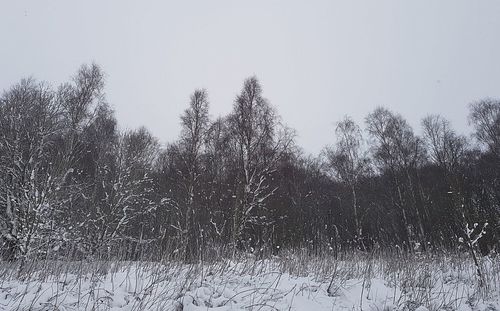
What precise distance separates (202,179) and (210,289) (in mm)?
11220

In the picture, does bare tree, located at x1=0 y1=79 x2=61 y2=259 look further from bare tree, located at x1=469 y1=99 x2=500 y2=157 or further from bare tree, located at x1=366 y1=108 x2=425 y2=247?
bare tree, located at x1=469 y1=99 x2=500 y2=157

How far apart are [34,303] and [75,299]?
0.43 metres

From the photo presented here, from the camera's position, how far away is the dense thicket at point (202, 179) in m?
9.20

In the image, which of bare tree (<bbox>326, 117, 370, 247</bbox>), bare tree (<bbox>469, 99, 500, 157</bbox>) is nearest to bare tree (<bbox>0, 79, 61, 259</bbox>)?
bare tree (<bbox>326, 117, 370, 247</bbox>)

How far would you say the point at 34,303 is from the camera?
3.09 metres

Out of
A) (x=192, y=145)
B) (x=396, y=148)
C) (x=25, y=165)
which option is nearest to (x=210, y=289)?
(x=25, y=165)

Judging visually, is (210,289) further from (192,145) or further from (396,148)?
(396,148)

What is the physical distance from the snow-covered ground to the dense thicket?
825 mm

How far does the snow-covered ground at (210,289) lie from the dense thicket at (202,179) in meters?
0.83

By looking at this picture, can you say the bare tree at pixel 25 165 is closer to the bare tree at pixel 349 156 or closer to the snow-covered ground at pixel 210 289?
the snow-covered ground at pixel 210 289

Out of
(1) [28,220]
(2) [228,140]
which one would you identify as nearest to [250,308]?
(1) [28,220]

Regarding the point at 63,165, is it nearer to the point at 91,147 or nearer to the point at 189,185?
the point at 189,185

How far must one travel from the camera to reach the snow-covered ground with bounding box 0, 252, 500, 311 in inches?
137

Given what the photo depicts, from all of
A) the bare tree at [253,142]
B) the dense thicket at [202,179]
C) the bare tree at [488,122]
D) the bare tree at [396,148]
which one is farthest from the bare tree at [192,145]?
the bare tree at [488,122]
